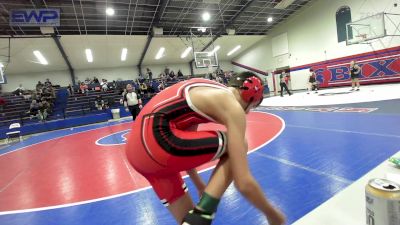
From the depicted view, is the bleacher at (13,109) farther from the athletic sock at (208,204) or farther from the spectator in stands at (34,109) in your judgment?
the athletic sock at (208,204)

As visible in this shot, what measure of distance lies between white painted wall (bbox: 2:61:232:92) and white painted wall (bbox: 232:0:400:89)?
366 inches

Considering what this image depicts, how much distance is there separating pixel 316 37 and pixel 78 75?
21937 mm

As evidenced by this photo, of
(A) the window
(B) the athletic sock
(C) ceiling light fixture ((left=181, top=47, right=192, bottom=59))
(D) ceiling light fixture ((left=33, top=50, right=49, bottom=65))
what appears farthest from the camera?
(C) ceiling light fixture ((left=181, top=47, right=192, bottom=59))

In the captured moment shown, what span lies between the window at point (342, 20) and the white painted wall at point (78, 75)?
1494 cm

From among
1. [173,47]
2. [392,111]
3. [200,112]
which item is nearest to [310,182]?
[200,112]

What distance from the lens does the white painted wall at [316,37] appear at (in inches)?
615

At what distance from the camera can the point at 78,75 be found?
23.6m

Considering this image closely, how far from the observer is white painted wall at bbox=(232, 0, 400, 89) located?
1562cm

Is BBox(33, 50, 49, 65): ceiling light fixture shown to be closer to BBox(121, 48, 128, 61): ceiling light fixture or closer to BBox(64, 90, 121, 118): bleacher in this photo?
BBox(64, 90, 121, 118): bleacher

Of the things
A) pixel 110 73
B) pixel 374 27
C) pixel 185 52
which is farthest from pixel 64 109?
pixel 374 27

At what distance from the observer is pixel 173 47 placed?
77.2 ft

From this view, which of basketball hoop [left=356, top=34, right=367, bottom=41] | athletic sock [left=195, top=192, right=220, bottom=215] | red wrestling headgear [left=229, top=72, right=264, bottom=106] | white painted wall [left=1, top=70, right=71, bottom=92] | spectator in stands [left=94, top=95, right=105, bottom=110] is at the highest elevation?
white painted wall [left=1, top=70, right=71, bottom=92]

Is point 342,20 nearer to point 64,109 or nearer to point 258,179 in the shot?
point 258,179

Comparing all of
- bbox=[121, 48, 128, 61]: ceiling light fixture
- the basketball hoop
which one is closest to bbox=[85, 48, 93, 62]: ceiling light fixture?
bbox=[121, 48, 128, 61]: ceiling light fixture
